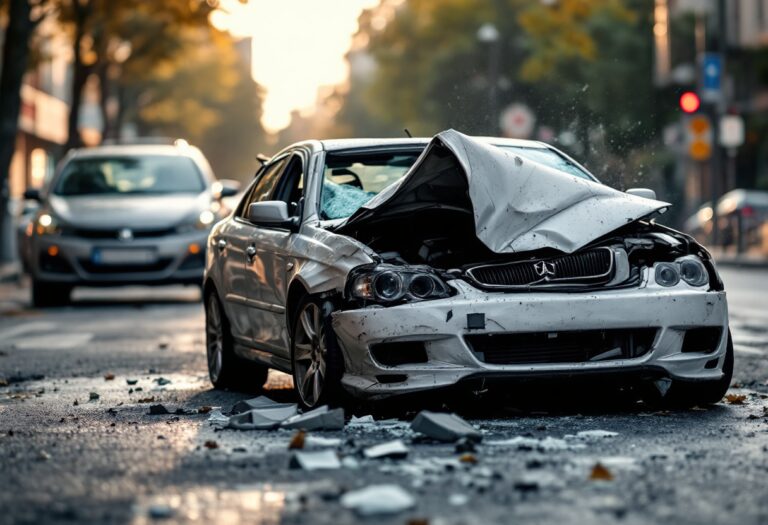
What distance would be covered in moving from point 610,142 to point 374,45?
56.6 metres

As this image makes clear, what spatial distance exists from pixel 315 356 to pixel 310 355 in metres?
0.08

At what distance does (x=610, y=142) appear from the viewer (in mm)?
12047

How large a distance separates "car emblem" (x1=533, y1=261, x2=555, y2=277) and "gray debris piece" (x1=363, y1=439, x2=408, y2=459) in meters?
1.51

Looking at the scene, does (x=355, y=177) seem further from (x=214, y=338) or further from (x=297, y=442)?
(x=297, y=442)

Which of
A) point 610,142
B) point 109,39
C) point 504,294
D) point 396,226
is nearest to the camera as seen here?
point 504,294

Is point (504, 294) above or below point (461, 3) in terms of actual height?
below

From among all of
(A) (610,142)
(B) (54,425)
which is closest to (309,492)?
(B) (54,425)

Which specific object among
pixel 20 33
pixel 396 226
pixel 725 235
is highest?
pixel 20 33

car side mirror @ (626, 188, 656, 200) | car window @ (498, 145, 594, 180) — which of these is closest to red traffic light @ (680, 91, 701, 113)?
car window @ (498, 145, 594, 180)

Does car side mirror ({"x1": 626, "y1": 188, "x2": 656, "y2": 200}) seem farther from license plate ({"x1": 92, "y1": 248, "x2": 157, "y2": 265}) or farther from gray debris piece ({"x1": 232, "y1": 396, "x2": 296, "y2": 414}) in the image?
license plate ({"x1": 92, "y1": 248, "x2": 157, "y2": 265})

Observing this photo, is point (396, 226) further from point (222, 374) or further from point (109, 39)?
point (109, 39)

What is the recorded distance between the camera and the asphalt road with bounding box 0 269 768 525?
5422 millimetres

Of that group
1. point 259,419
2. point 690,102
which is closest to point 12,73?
point 690,102

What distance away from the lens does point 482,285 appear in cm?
786
